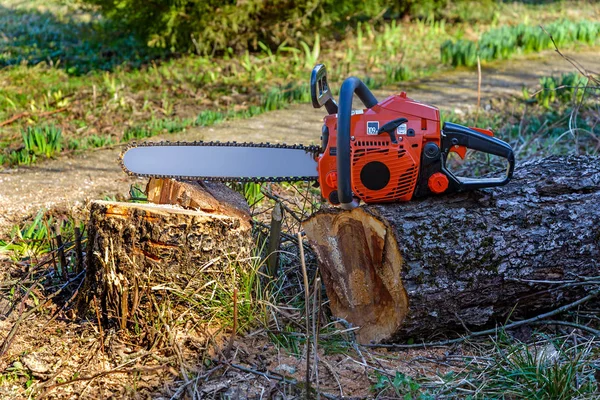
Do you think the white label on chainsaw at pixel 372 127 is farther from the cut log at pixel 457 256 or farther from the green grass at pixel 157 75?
the green grass at pixel 157 75

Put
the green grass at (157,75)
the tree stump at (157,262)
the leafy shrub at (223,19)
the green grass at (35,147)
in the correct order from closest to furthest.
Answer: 1. the tree stump at (157,262)
2. the green grass at (35,147)
3. the green grass at (157,75)
4. the leafy shrub at (223,19)

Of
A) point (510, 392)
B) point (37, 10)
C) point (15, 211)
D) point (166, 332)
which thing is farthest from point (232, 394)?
point (37, 10)

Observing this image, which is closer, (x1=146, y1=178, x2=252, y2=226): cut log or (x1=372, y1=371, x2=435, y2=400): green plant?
(x1=372, y1=371, x2=435, y2=400): green plant

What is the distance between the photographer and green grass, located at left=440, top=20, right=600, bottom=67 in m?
7.78

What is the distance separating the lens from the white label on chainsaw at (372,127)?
2828 mm

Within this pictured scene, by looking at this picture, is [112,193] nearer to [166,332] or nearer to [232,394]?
[166,332]

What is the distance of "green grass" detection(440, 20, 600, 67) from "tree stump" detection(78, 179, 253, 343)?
548cm

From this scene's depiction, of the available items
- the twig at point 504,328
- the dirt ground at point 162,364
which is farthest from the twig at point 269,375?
the twig at point 504,328

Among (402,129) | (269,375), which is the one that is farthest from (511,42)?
(269,375)

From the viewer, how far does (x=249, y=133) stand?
5695 millimetres

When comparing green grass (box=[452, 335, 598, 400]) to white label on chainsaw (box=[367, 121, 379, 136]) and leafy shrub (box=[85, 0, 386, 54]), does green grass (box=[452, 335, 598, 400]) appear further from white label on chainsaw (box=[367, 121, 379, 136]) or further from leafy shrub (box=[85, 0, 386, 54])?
leafy shrub (box=[85, 0, 386, 54])

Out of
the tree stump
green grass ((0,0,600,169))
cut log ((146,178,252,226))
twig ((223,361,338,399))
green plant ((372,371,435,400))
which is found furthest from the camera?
green grass ((0,0,600,169))

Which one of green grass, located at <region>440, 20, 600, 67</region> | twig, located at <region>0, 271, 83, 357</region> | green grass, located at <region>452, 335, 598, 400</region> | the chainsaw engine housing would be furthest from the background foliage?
green grass, located at <region>452, 335, 598, 400</region>

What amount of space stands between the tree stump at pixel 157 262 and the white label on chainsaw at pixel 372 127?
0.66 metres
